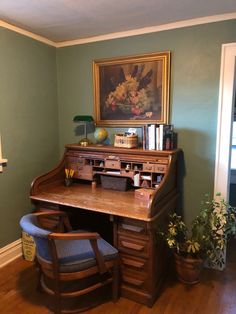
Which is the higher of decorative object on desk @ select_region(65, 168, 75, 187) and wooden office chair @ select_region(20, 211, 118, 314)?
decorative object on desk @ select_region(65, 168, 75, 187)

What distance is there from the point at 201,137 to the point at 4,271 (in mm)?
2220

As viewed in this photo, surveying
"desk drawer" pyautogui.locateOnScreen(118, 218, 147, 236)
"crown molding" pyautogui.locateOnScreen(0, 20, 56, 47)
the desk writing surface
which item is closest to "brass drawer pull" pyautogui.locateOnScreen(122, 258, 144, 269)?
"desk drawer" pyautogui.locateOnScreen(118, 218, 147, 236)

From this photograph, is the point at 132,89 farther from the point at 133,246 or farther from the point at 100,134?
the point at 133,246

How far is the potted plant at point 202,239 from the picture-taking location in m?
2.11

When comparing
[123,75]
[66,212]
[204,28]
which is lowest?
[66,212]

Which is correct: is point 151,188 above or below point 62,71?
below

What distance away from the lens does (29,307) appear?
1.92 m

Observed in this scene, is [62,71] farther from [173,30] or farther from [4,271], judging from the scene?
[4,271]

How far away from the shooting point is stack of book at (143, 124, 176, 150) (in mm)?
2234

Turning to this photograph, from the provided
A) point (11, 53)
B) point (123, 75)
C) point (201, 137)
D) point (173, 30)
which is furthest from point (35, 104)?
point (201, 137)

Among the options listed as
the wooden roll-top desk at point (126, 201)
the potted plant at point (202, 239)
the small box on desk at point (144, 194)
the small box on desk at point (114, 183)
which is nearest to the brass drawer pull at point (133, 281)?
the wooden roll-top desk at point (126, 201)

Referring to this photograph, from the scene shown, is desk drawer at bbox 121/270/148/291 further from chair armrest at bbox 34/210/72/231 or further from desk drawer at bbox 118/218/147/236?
chair armrest at bbox 34/210/72/231

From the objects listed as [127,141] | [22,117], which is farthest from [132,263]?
[22,117]

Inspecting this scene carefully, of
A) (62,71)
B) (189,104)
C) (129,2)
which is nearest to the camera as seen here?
(129,2)
